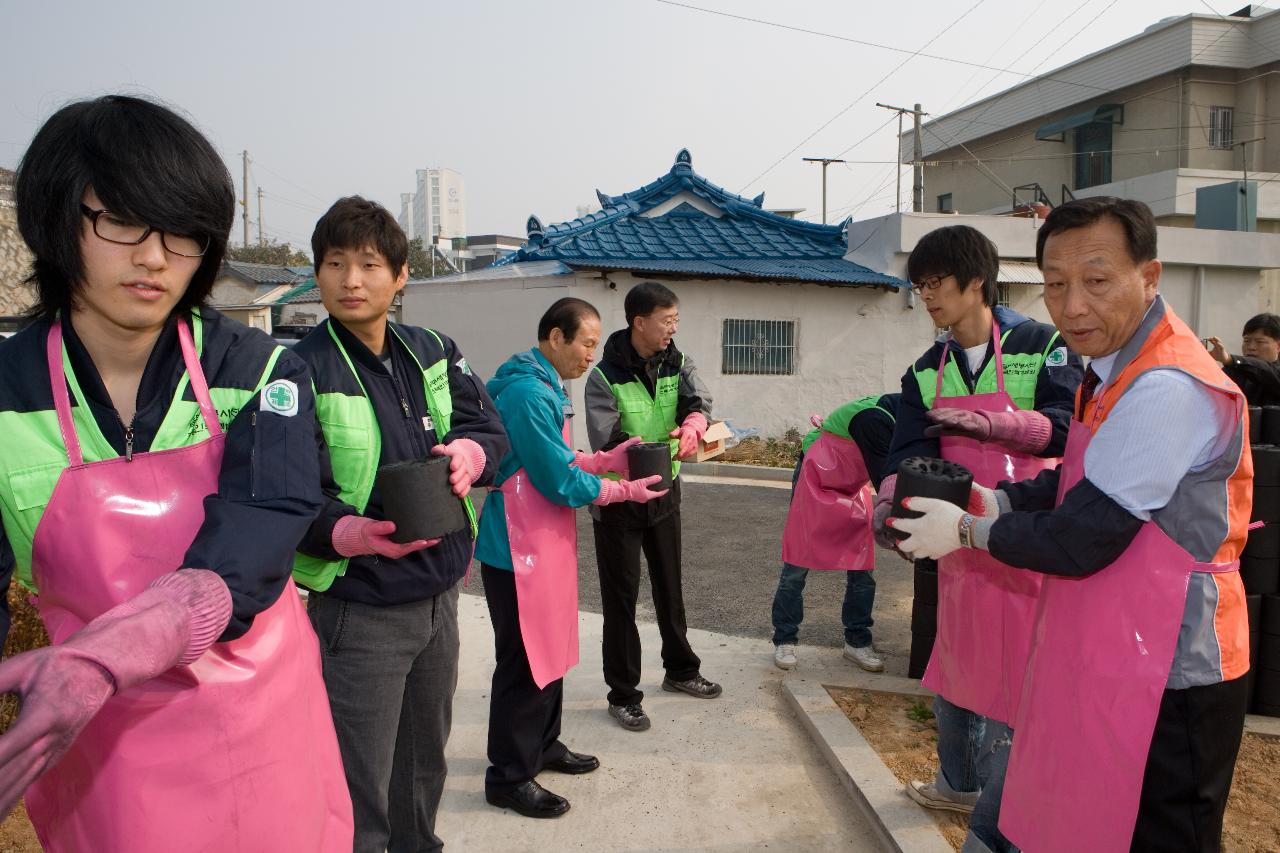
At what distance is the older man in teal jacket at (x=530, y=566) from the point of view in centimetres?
321

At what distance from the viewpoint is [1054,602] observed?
201 cm

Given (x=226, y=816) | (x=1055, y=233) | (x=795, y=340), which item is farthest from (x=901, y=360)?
(x=226, y=816)

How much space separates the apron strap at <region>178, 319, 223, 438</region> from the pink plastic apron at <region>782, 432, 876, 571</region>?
11.5ft

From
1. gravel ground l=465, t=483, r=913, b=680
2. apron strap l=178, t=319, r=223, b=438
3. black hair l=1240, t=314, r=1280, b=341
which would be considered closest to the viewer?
apron strap l=178, t=319, r=223, b=438

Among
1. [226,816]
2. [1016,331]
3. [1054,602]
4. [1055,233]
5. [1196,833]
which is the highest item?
[1055,233]

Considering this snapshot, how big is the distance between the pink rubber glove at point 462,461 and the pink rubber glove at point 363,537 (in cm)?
18

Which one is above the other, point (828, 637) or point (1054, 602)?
point (1054, 602)

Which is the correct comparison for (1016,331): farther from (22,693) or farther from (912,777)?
(22,693)

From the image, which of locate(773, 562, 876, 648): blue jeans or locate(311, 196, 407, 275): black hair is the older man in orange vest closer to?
locate(311, 196, 407, 275): black hair

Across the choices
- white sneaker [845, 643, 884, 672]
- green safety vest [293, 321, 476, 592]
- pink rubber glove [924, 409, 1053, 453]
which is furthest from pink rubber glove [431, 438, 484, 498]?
white sneaker [845, 643, 884, 672]

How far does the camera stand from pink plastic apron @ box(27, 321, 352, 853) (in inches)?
56.1

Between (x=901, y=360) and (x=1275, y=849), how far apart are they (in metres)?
11.7

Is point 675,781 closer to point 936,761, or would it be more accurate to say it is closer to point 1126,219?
point 936,761

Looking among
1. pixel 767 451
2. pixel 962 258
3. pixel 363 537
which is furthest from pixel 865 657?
pixel 767 451
